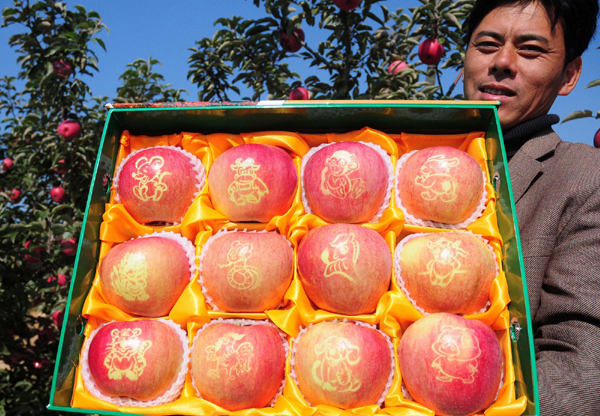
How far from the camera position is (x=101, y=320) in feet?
6.05

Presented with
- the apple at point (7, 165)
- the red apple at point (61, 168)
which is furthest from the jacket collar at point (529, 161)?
the apple at point (7, 165)

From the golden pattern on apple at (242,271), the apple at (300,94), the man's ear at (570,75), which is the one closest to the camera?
the golden pattern on apple at (242,271)

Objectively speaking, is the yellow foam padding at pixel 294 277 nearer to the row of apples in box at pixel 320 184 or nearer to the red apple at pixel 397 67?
the row of apples in box at pixel 320 184

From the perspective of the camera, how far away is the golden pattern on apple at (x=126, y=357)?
1571mm

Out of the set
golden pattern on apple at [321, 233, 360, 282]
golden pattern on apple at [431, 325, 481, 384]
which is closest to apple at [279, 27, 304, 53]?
golden pattern on apple at [321, 233, 360, 282]

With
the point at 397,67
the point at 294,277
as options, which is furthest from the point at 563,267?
the point at 397,67

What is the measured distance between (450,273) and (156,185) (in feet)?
4.37

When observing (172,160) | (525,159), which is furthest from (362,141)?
(172,160)

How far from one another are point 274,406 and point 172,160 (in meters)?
1.18

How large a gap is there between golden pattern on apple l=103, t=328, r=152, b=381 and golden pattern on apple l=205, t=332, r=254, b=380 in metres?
Result: 0.26

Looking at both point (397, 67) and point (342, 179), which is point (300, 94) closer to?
point (397, 67)

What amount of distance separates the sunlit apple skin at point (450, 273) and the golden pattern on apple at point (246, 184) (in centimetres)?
72

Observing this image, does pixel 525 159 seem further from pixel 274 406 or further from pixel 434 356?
pixel 274 406

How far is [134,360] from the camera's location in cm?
158
